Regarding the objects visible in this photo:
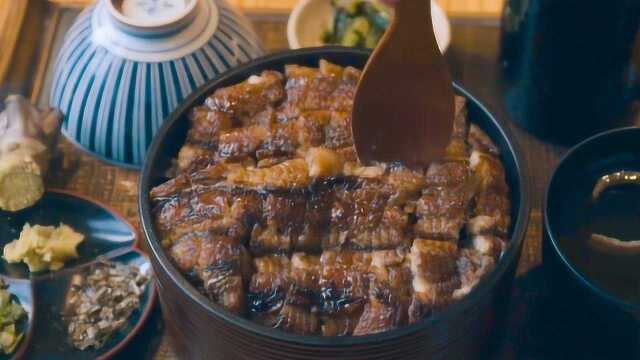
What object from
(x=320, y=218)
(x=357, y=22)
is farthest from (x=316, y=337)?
(x=357, y=22)

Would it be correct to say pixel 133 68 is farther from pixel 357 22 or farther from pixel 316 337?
pixel 316 337

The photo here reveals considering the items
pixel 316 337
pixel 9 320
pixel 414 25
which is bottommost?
pixel 9 320

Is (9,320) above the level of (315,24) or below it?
below

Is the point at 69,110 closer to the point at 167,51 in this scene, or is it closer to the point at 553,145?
the point at 167,51

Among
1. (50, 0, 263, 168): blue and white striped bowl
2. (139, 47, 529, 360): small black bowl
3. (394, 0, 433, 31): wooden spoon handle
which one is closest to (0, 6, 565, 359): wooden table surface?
(50, 0, 263, 168): blue and white striped bowl

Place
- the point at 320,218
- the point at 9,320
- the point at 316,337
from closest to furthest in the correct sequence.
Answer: the point at 316,337
the point at 320,218
the point at 9,320

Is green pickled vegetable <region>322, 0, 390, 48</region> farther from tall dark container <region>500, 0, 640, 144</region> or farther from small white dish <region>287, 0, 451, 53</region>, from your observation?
tall dark container <region>500, 0, 640, 144</region>

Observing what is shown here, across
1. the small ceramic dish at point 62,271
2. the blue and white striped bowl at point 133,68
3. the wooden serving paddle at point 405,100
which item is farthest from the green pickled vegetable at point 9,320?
the wooden serving paddle at point 405,100
